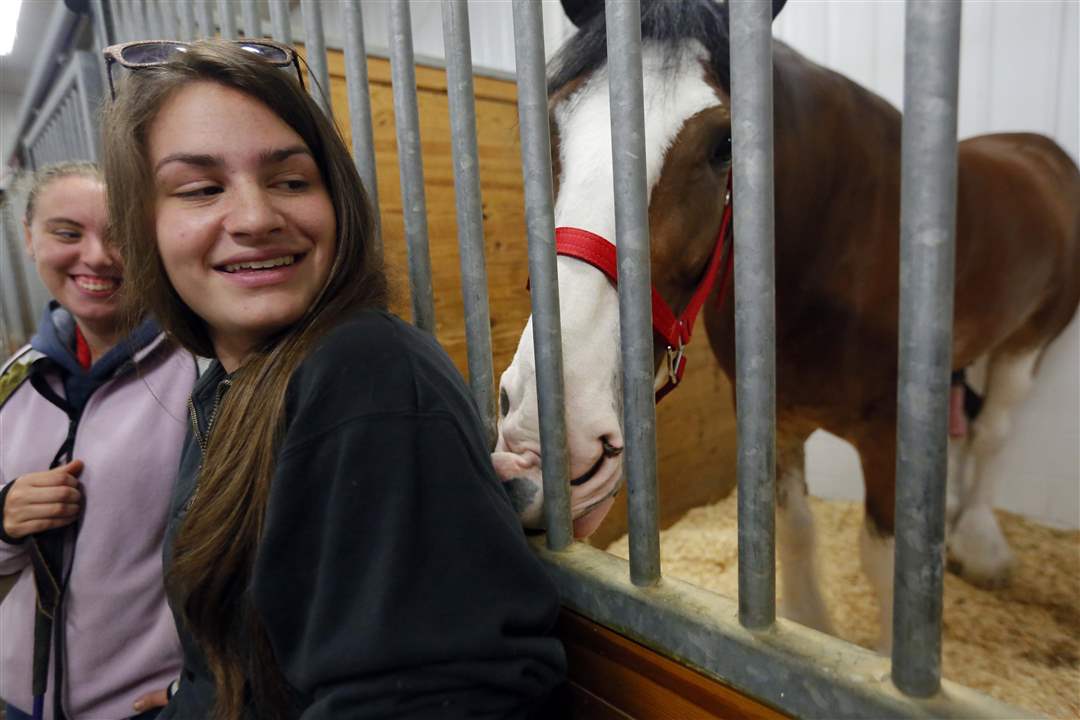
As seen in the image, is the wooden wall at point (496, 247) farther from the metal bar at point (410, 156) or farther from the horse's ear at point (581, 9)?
the metal bar at point (410, 156)

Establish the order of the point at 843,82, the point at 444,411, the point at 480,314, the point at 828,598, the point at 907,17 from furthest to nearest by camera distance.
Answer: the point at 828,598 → the point at 843,82 → the point at 480,314 → the point at 444,411 → the point at 907,17

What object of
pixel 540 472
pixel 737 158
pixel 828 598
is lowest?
pixel 828 598

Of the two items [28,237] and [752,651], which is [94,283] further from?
[752,651]

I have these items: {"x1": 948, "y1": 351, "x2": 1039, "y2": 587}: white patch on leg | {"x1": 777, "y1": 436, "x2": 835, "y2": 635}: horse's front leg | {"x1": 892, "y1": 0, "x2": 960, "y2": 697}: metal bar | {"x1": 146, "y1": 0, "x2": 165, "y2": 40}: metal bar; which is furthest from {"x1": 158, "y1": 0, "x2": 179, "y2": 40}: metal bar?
{"x1": 948, "y1": 351, "x2": 1039, "y2": 587}: white patch on leg

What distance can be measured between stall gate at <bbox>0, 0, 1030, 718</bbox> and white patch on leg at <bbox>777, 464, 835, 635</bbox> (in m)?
1.12

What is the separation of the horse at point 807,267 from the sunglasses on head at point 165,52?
34cm

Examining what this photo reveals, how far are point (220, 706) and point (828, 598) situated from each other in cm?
163

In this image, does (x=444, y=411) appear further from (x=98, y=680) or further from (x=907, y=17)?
(x=98, y=680)

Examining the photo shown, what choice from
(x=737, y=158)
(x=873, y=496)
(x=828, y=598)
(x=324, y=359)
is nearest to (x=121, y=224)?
(x=324, y=359)

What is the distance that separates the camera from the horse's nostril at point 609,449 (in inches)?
25.6

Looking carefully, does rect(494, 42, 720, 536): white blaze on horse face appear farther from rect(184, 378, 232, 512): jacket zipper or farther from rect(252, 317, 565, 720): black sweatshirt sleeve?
rect(184, 378, 232, 512): jacket zipper

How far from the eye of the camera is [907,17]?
34 centimetres

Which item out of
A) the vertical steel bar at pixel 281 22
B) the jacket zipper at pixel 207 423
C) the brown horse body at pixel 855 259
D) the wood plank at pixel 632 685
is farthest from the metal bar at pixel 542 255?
the brown horse body at pixel 855 259

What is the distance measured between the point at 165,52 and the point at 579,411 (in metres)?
0.53
